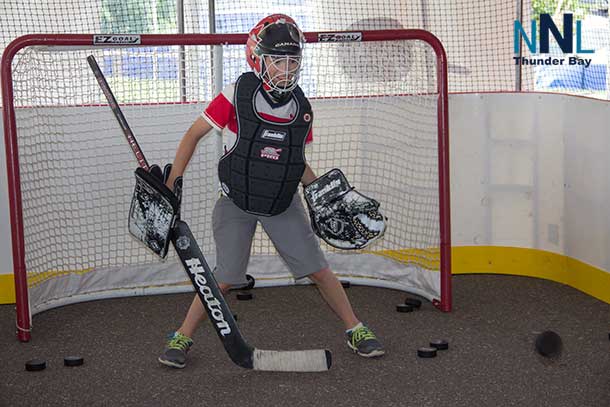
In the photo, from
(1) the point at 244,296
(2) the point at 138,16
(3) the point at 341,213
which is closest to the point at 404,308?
(1) the point at 244,296

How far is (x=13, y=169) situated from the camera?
432cm

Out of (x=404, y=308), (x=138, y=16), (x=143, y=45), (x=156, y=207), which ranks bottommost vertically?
(x=404, y=308)

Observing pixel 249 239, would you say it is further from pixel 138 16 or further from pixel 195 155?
pixel 138 16

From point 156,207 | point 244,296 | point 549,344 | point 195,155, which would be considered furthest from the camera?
point 195,155

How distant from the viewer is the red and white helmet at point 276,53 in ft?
12.0

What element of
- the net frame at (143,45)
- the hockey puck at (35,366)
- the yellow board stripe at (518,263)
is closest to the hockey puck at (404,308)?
the net frame at (143,45)

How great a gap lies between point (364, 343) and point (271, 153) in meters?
0.91

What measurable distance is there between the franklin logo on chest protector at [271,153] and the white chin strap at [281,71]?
23cm

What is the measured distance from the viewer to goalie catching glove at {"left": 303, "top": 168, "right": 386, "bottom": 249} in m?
3.97

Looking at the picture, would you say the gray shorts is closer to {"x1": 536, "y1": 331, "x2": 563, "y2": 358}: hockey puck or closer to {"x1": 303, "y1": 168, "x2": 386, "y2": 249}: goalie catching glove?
{"x1": 303, "y1": 168, "x2": 386, "y2": 249}: goalie catching glove

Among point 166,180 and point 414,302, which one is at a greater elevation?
point 166,180

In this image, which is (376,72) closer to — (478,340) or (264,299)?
(264,299)

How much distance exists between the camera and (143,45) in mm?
4422

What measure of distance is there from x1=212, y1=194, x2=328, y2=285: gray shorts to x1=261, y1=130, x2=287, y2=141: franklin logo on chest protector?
317mm
